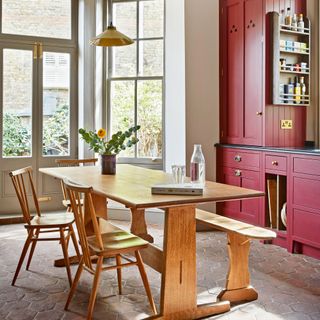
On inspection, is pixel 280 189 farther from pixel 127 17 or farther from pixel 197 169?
pixel 127 17

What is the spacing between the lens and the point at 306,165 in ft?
13.8

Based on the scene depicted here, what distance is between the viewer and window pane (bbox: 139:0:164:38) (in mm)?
5828

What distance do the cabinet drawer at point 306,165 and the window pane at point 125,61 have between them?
2596 mm

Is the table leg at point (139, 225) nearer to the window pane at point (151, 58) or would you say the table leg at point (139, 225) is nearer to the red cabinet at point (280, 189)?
the red cabinet at point (280, 189)

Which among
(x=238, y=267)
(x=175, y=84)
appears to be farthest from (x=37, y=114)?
(x=238, y=267)

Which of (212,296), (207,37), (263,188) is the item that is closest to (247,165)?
(263,188)

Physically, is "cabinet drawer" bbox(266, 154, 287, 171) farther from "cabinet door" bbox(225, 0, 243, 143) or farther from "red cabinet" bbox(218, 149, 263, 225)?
"cabinet door" bbox(225, 0, 243, 143)

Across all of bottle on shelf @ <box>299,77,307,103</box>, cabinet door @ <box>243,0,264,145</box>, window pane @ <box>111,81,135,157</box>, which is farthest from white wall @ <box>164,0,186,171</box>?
bottle on shelf @ <box>299,77,307,103</box>

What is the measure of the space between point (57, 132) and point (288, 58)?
10.4 ft

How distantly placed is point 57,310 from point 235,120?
3155mm

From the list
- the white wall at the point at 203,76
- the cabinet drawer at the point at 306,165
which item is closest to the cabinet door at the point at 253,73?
the white wall at the point at 203,76

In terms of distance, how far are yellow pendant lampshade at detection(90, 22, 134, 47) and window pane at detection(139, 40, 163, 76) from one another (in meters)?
2.09

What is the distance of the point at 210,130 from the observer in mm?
5449

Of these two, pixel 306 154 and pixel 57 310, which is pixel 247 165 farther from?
pixel 57 310
